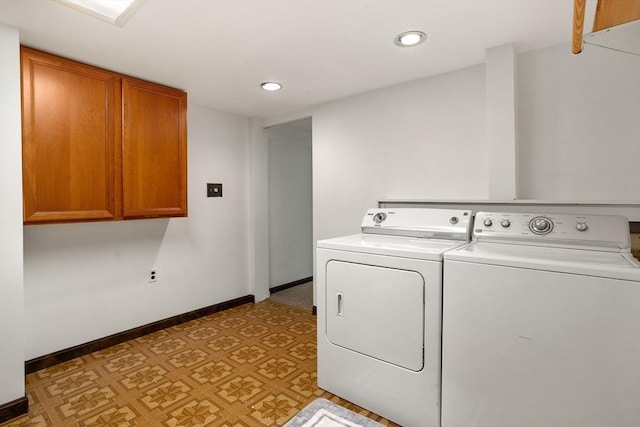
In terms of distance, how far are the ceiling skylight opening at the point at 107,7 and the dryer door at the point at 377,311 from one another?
1657mm

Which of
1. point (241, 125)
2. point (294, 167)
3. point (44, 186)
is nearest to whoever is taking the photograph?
point (44, 186)

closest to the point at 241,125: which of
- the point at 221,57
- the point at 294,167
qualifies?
the point at 294,167

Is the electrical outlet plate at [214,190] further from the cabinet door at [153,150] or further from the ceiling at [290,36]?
the ceiling at [290,36]

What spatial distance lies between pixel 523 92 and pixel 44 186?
3.01 m

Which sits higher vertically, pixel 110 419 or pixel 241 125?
pixel 241 125

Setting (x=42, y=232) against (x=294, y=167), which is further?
(x=294, y=167)

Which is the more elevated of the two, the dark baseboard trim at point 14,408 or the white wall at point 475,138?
the white wall at point 475,138

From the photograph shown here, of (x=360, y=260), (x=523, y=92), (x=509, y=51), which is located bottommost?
(x=360, y=260)

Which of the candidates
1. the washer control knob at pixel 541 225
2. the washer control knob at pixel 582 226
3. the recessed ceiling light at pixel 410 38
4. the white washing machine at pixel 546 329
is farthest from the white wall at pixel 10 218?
the washer control knob at pixel 582 226

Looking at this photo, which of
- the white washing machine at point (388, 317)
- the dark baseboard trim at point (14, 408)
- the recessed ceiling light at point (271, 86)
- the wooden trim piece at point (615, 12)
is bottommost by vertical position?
the dark baseboard trim at point (14, 408)

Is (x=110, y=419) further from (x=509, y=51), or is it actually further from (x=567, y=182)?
(x=509, y=51)

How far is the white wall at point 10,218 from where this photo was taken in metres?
1.69

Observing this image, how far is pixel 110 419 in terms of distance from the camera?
5.61ft

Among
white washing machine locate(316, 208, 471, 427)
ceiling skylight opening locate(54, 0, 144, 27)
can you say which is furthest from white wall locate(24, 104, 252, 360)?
white washing machine locate(316, 208, 471, 427)
